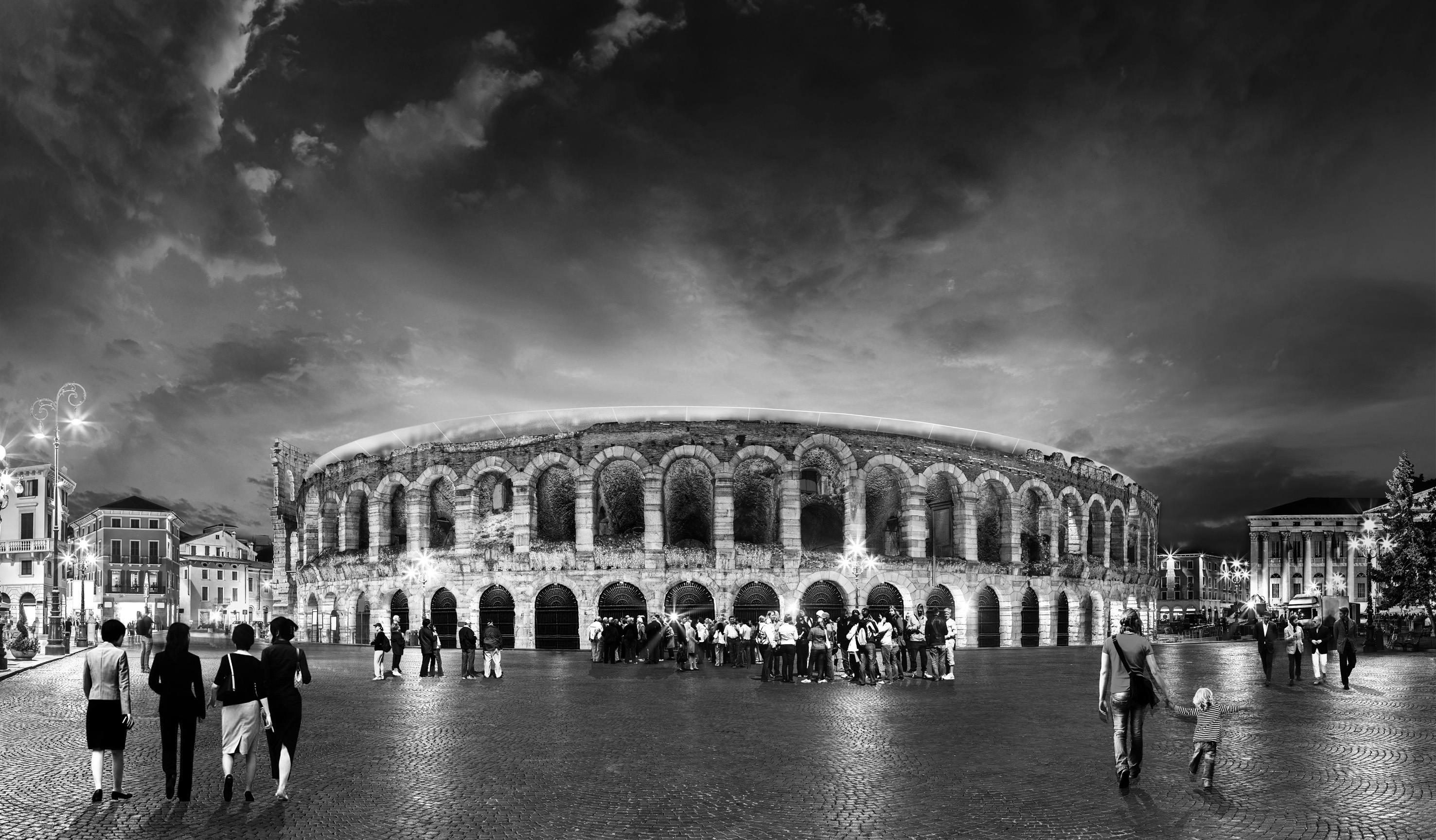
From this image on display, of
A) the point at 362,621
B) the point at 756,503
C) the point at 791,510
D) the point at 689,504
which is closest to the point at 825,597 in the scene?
the point at 791,510

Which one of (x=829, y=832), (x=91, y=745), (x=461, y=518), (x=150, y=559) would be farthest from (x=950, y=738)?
(x=150, y=559)

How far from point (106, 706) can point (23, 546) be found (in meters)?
79.8

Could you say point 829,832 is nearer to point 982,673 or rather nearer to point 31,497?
point 982,673

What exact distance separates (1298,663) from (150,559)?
94.6 m

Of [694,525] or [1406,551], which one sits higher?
[694,525]

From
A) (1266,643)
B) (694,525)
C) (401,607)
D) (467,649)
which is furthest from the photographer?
(694,525)

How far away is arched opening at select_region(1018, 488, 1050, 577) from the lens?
1994 inches

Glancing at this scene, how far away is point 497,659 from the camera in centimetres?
2602

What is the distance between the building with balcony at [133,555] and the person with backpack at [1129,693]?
92.2 m

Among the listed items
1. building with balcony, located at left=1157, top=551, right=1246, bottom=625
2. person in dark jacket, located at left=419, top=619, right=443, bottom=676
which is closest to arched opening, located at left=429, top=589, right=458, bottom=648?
person in dark jacket, located at left=419, top=619, right=443, bottom=676

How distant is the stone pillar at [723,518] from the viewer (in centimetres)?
4431

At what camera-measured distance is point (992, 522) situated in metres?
53.3

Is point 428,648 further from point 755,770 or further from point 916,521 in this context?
point 916,521

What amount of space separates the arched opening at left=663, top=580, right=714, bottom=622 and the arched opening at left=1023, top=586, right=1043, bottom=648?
607 inches
